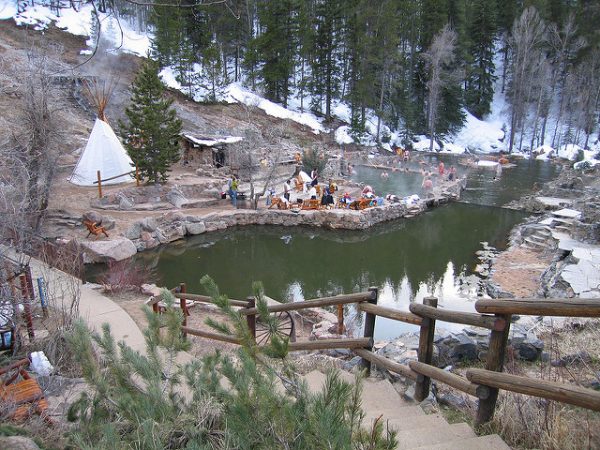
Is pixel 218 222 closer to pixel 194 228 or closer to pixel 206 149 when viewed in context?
pixel 194 228

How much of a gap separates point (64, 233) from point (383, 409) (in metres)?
10.8

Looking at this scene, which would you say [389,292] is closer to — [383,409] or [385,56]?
[383,409]

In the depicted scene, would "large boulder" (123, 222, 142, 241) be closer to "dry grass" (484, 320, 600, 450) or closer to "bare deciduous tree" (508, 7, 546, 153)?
"dry grass" (484, 320, 600, 450)

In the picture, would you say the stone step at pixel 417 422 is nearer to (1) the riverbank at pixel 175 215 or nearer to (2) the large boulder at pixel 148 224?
(1) the riverbank at pixel 175 215

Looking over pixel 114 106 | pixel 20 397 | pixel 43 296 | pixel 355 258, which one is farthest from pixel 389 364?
pixel 114 106

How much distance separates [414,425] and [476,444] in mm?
458

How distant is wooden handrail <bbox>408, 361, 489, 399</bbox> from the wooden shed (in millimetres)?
16185

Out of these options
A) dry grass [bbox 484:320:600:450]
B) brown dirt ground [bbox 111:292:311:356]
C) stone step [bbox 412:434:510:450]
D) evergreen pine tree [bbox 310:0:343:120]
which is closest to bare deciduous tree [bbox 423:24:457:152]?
evergreen pine tree [bbox 310:0:343:120]

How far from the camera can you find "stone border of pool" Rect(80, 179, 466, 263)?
10916 millimetres

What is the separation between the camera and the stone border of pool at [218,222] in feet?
35.8

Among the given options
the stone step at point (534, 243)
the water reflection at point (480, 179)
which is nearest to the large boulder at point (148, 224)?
the water reflection at point (480, 179)

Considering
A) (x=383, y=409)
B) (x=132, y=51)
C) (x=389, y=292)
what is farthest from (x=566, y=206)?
(x=132, y=51)

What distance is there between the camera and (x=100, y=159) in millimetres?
15008

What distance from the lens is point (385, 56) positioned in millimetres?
29953
